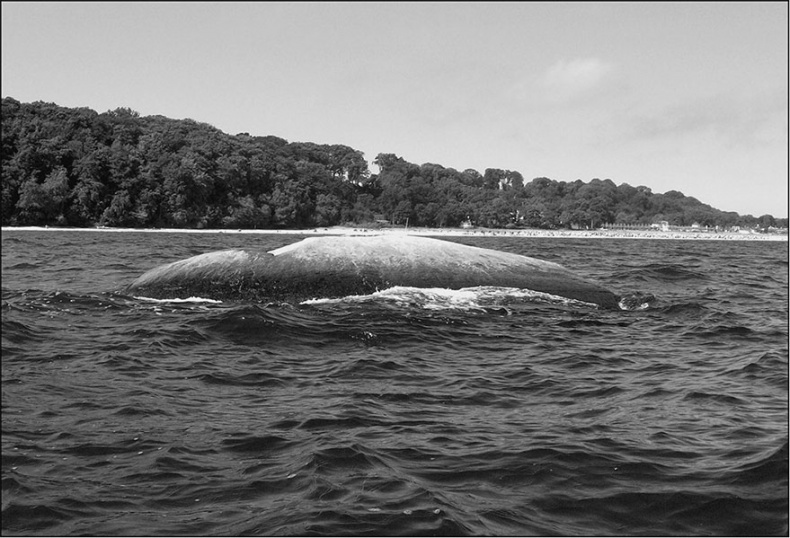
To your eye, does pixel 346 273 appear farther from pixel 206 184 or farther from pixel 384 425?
pixel 206 184

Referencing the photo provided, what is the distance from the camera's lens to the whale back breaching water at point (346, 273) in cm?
1395

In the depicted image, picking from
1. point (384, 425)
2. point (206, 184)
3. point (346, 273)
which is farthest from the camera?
point (206, 184)

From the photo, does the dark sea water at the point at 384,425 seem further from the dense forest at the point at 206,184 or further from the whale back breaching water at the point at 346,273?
the dense forest at the point at 206,184

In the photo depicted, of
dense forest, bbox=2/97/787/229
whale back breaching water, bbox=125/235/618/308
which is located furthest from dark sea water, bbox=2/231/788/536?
dense forest, bbox=2/97/787/229

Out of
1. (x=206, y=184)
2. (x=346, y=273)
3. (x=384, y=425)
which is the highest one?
(x=206, y=184)

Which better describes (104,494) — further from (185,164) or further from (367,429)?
(185,164)

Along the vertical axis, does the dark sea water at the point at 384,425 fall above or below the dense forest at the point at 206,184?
below

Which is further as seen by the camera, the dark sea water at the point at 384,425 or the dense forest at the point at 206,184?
the dense forest at the point at 206,184

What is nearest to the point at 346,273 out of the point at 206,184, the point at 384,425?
the point at 384,425

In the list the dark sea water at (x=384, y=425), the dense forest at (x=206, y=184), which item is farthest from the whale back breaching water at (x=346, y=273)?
the dense forest at (x=206, y=184)

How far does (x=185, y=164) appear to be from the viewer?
93375 mm

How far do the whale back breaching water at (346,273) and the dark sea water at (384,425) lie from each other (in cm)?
194

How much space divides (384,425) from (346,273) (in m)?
8.04

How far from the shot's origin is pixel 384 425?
6273 millimetres
